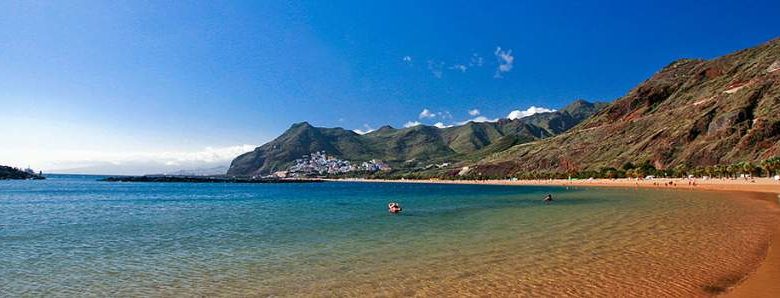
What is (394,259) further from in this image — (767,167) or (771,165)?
(767,167)

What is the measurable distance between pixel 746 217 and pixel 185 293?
36.1 meters

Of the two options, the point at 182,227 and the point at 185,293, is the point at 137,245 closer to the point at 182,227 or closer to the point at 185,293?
the point at 182,227

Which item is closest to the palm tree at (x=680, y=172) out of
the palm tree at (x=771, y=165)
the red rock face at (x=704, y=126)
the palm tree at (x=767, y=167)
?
the red rock face at (x=704, y=126)

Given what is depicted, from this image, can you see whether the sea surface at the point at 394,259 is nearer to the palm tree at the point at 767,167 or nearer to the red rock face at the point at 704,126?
the palm tree at the point at 767,167

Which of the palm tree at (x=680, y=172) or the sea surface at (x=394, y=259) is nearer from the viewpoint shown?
the sea surface at (x=394, y=259)

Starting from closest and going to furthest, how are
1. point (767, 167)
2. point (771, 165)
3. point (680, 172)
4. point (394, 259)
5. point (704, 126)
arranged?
1. point (394, 259)
2. point (771, 165)
3. point (767, 167)
4. point (680, 172)
5. point (704, 126)

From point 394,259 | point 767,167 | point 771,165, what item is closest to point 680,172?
point 767,167

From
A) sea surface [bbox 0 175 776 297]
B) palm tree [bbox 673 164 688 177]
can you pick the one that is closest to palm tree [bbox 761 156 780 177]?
palm tree [bbox 673 164 688 177]

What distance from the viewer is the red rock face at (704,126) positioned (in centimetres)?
12350

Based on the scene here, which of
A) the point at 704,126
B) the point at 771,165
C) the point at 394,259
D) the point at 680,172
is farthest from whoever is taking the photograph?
the point at 704,126

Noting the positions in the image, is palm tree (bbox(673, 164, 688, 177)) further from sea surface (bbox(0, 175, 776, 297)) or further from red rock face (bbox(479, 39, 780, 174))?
sea surface (bbox(0, 175, 776, 297))

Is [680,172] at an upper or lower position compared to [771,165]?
lower

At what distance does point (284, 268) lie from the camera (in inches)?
687

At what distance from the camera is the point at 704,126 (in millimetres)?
141500
